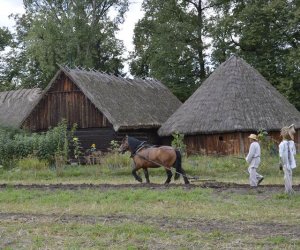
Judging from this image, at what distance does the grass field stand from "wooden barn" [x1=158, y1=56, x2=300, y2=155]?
32.0ft

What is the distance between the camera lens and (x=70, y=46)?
4131 cm

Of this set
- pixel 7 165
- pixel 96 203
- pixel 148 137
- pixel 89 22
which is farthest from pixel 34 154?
pixel 89 22

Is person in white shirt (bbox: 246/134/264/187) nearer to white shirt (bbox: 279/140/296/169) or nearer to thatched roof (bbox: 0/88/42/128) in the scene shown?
white shirt (bbox: 279/140/296/169)

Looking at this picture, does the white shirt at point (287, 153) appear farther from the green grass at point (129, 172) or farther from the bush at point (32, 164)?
the bush at point (32, 164)

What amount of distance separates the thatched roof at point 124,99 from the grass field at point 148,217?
12360 millimetres

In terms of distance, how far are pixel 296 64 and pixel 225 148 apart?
30.7ft

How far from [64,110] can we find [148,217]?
69.1 feet

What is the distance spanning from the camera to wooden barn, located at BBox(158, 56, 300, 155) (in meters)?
27.6

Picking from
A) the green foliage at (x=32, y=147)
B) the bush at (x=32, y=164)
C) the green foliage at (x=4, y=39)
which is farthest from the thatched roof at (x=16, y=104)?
the bush at (x=32, y=164)

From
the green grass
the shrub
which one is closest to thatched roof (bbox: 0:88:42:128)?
the green grass

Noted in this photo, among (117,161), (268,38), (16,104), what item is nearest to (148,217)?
(117,161)

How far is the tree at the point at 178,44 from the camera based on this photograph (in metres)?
40.3

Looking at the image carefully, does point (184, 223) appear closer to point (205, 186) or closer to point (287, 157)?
point (287, 157)

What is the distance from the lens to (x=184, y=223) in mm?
9992
